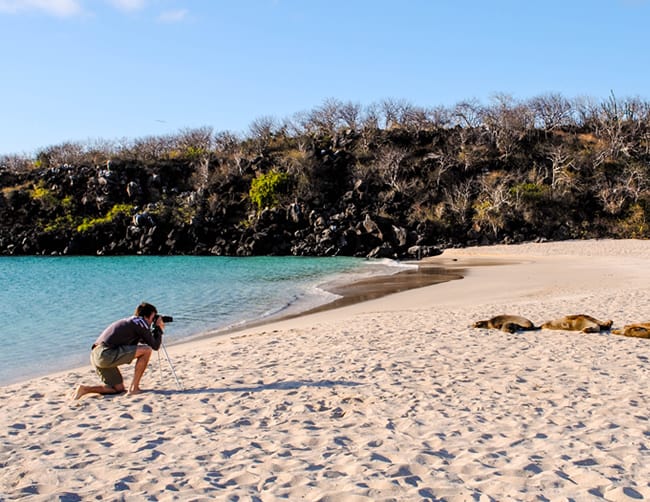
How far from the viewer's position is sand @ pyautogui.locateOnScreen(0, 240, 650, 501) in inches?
163

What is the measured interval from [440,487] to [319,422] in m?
1.90

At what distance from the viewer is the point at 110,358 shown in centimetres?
698

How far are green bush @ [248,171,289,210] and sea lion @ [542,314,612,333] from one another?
44.3 metres

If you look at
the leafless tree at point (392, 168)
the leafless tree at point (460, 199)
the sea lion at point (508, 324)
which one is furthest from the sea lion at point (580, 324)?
the leafless tree at point (392, 168)

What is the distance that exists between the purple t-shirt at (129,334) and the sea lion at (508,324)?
6.57 m

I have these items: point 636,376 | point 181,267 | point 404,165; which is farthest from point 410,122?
point 636,376

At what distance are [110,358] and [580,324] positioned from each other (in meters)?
8.34

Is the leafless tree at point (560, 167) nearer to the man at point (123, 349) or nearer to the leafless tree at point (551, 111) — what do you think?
the leafless tree at point (551, 111)

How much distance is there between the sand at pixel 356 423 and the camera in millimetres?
4129

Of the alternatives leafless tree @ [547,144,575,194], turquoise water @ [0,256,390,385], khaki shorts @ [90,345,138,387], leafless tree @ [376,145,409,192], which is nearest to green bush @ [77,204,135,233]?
turquoise water @ [0,256,390,385]

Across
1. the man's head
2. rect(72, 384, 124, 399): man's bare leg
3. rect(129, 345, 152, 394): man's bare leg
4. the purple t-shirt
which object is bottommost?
rect(72, 384, 124, 399): man's bare leg

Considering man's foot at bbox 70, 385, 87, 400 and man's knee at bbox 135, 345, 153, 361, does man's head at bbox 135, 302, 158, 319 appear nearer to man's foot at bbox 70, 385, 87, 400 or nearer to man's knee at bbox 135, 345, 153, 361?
man's knee at bbox 135, 345, 153, 361

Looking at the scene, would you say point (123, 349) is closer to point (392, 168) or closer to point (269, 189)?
point (392, 168)

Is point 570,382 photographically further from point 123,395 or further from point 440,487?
point 123,395
